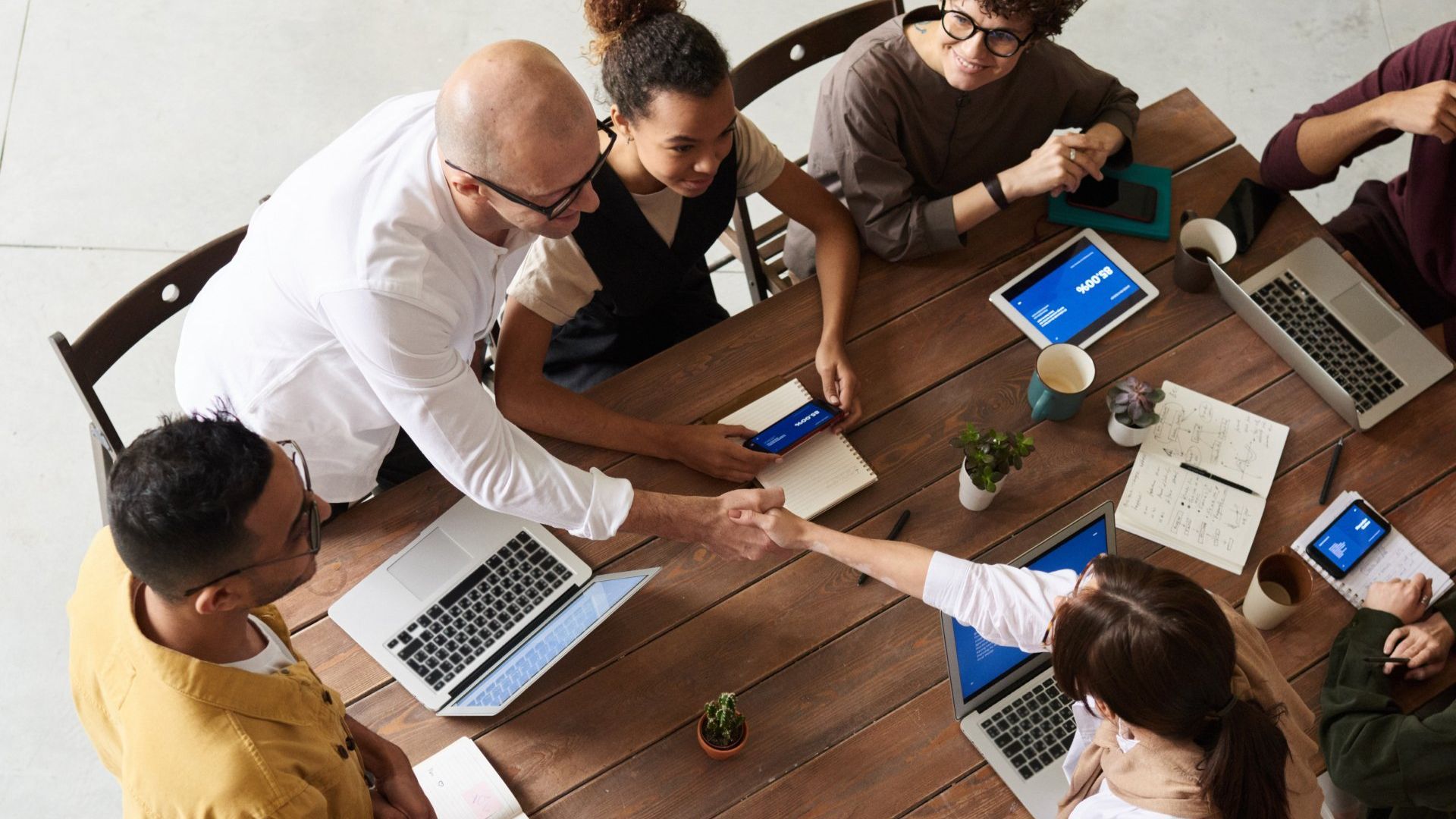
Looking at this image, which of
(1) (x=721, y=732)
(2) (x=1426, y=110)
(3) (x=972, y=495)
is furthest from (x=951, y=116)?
(1) (x=721, y=732)

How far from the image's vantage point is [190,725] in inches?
51.3

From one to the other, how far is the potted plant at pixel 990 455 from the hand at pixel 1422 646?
64 cm

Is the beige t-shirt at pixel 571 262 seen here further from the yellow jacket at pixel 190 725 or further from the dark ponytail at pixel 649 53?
the yellow jacket at pixel 190 725

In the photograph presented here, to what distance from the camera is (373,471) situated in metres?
1.98

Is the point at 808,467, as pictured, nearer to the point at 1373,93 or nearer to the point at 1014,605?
the point at 1014,605

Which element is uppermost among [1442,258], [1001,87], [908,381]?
[1001,87]

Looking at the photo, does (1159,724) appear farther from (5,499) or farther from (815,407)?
(5,499)

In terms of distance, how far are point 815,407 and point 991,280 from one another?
475mm

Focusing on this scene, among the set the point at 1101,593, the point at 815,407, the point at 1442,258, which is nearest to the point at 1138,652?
the point at 1101,593

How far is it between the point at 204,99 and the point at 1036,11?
2.80 metres

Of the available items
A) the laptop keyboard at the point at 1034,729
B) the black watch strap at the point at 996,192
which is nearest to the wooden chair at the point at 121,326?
the black watch strap at the point at 996,192

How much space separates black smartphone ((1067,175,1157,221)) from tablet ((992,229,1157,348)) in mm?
66

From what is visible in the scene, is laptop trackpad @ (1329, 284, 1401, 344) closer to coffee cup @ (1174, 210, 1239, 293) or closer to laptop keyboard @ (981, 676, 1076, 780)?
coffee cup @ (1174, 210, 1239, 293)

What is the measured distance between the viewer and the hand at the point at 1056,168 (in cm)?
201
